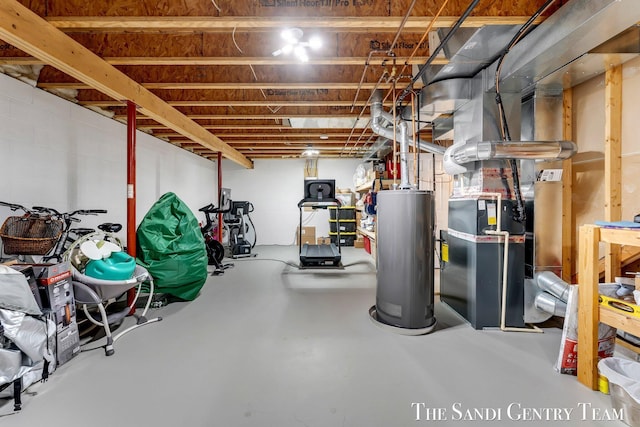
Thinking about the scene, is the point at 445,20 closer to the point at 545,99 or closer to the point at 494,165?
the point at 494,165

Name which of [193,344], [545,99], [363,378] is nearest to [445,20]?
[545,99]

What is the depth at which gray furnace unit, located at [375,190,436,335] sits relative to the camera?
246cm

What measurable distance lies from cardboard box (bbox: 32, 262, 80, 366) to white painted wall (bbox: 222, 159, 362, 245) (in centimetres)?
580

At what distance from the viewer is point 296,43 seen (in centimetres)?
214

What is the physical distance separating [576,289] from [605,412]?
0.73 m

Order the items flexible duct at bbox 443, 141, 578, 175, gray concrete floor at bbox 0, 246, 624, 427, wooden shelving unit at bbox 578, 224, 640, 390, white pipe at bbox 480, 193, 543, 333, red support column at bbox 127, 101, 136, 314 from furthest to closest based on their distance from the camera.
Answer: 1. red support column at bbox 127, 101, 136, 314
2. white pipe at bbox 480, 193, 543, 333
3. flexible duct at bbox 443, 141, 578, 175
4. wooden shelving unit at bbox 578, 224, 640, 390
5. gray concrete floor at bbox 0, 246, 624, 427

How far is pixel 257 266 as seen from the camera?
5.15 m

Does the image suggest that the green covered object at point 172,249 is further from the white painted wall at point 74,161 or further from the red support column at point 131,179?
the white painted wall at point 74,161

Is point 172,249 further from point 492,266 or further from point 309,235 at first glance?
point 309,235

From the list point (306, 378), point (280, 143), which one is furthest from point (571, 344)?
point (280, 143)

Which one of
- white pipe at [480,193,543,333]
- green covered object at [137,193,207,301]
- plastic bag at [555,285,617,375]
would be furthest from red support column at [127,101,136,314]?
plastic bag at [555,285,617,375]

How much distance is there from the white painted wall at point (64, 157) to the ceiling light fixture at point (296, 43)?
262 cm

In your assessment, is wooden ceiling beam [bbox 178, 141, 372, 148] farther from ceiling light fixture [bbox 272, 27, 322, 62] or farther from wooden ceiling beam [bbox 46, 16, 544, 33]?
wooden ceiling beam [bbox 46, 16, 544, 33]

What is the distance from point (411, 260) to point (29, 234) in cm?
326
